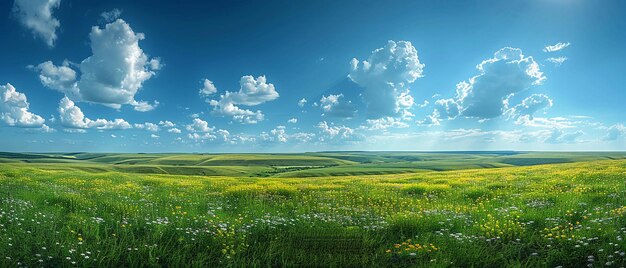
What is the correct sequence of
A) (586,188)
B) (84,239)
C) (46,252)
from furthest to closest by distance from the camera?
1. (586,188)
2. (84,239)
3. (46,252)

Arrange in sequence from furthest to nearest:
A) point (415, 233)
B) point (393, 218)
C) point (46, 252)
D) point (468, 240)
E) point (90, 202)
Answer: point (90, 202), point (393, 218), point (415, 233), point (468, 240), point (46, 252)

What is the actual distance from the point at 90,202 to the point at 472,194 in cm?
1546

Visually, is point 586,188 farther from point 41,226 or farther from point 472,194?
point 41,226

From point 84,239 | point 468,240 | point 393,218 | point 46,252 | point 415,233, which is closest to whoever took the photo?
point 46,252

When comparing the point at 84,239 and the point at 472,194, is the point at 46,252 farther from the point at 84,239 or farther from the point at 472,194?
the point at 472,194

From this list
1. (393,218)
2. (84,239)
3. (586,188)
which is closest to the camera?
(84,239)

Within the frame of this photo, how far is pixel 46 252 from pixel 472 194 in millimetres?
16184

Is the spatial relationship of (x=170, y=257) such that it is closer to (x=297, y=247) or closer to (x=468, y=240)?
(x=297, y=247)

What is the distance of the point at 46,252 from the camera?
7305mm

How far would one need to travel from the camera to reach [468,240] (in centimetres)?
893

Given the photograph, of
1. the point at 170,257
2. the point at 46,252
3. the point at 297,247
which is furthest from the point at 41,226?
the point at 297,247

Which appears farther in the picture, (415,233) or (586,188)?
(586,188)

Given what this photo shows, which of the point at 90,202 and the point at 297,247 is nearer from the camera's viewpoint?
the point at 297,247

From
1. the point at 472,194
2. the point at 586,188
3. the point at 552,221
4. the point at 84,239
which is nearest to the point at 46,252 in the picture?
the point at 84,239
